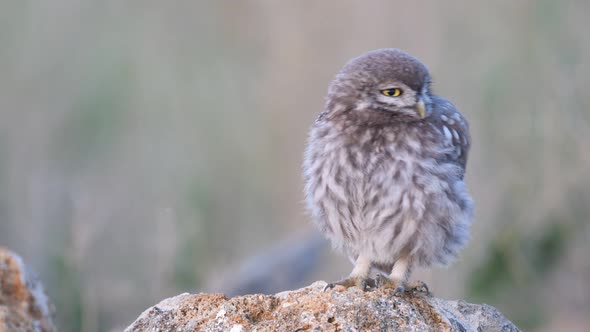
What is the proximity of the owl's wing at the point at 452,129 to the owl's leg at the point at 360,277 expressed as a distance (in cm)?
71

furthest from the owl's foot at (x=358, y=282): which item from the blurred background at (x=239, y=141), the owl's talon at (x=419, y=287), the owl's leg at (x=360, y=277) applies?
the blurred background at (x=239, y=141)

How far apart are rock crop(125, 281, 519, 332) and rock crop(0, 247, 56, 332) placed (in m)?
0.84

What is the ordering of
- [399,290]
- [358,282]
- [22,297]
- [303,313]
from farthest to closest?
[358,282]
[22,297]
[399,290]
[303,313]

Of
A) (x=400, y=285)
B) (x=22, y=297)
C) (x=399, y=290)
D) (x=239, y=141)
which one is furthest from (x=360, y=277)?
(x=239, y=141)

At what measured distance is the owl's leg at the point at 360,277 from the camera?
4691mm

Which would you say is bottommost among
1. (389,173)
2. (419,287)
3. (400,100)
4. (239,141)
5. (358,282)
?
(419,287)

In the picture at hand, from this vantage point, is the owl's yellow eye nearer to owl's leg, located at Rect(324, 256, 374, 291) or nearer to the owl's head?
the owl's head

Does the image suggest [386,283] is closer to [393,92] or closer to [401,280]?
[401,280]

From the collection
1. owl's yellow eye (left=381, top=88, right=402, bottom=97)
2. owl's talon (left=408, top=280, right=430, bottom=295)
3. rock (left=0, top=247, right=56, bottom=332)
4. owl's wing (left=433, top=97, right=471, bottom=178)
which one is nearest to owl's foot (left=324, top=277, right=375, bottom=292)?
owl's talon (left=408, top=280, right=430, bottom=295)

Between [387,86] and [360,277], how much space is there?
3.23 ft

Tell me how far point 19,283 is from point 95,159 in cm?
636

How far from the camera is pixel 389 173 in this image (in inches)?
188

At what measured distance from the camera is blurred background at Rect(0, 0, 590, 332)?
8.93 metres

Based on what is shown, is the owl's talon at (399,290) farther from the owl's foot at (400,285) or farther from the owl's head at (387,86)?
the owl's head at (387,86)
